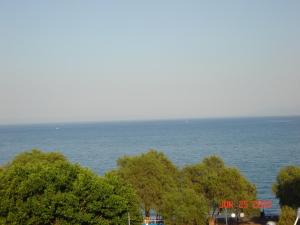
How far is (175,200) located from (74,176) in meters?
11.1

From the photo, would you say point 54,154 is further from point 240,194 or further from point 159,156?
point 240,194

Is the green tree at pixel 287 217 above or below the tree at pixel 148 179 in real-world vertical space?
below

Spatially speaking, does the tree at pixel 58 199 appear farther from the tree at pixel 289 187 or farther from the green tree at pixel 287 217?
the tree at pixel 289 187

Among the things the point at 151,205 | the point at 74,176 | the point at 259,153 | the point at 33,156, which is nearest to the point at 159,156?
the point at 151,205

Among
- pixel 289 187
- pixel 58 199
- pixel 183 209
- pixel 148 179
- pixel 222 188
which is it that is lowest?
pixel 183 209

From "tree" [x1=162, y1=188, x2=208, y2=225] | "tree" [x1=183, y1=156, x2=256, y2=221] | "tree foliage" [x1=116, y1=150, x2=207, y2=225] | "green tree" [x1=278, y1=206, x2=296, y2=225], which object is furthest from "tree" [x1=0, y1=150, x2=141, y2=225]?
"tree" [x1=183, y1=156, x2=256, y2=221]

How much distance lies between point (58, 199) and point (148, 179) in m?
19.7

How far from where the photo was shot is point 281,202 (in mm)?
49000

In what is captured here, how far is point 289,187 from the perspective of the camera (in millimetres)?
48406

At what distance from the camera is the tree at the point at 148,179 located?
49125 millimetres

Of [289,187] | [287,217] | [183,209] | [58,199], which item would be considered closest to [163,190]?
[183,209]

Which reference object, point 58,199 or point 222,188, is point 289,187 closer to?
point 222,188

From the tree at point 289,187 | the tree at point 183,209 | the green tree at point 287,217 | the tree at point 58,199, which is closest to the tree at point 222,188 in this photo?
the tree at point 289,187

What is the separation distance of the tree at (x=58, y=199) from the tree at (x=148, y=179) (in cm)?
1516
